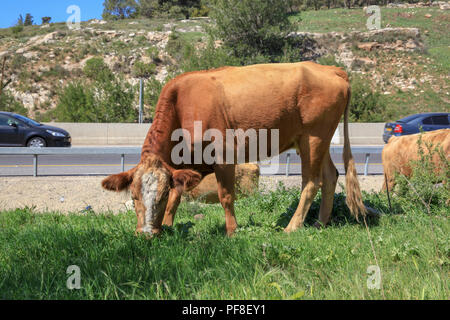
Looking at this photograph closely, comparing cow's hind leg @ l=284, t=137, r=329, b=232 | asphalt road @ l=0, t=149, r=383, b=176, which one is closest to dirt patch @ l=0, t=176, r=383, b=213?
asphalt road @ l=0, t=149, r=383, b=176

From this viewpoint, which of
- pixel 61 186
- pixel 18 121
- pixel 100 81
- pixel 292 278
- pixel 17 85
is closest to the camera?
pixel 292 278

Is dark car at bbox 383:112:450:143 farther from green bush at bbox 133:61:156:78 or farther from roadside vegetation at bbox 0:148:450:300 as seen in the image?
green bush at bbox 133:61:156:78


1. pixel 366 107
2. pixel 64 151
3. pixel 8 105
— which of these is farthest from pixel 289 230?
pixel 8 105

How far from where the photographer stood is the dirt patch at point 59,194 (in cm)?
904

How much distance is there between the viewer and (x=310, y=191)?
5.70 m

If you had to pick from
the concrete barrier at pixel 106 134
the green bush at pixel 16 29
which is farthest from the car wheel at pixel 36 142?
the green bush at pixel 16 29

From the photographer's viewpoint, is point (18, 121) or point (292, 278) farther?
point (18, 121)

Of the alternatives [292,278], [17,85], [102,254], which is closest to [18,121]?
[102,254]

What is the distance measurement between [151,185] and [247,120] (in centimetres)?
159

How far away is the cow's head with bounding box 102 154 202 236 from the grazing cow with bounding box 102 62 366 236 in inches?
0.4

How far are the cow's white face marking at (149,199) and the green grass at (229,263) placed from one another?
0.67 feet
